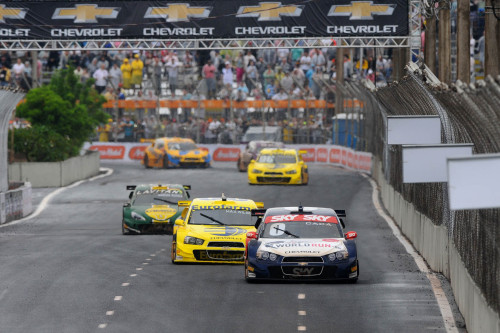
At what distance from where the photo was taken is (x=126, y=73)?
56562 mm

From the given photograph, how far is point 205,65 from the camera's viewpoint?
182 feet

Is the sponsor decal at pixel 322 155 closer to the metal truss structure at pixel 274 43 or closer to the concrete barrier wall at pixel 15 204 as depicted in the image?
the metal truss structure at pixel 274 43

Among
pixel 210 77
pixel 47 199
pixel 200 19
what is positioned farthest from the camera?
pixel 210 77

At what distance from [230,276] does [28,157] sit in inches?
1066

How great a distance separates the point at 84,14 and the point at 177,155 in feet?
35.3

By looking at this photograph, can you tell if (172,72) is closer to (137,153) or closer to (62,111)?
(137,153)

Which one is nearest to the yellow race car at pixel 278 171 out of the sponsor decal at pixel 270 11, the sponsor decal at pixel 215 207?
the sponsor decal at pixel 270 11

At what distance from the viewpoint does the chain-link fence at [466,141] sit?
442 inches

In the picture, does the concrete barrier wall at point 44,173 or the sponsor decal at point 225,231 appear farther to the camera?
the concrete barrier wall at point 44,173

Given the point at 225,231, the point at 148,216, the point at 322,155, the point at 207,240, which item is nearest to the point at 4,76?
the point at 322,155

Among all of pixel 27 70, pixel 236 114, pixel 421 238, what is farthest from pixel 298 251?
pixel 27 70

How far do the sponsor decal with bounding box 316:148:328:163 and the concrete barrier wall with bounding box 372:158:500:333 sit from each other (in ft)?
75.6

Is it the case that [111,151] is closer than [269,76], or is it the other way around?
[269,76]

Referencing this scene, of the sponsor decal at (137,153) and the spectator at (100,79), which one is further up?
the spectator at (100,79)
